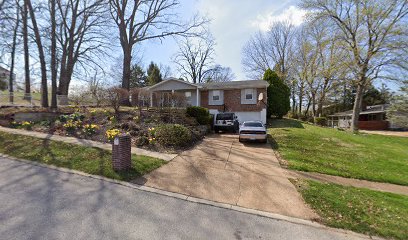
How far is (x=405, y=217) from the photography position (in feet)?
14.9

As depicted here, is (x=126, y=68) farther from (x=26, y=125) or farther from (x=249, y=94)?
(x=249, y=94)

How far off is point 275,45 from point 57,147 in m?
40.2

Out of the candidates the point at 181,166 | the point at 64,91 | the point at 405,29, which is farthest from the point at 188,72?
the point at 181,166

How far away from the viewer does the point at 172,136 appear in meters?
9.73

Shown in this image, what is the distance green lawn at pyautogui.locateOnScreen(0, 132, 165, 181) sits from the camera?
614 cm

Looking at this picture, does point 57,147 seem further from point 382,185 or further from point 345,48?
point 345,48

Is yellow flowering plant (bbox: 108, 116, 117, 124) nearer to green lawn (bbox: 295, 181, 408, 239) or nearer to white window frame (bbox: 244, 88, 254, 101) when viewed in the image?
green lawn (bbox: 295, 181, 408, 239)

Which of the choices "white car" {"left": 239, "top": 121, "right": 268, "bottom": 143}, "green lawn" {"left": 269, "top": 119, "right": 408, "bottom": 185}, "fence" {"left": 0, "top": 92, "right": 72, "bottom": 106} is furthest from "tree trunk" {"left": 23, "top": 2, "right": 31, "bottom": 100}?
"green lawn" {"left": 269, "top": 119, "right": 408, "bottom": 185}

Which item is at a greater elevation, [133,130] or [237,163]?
[133,130]

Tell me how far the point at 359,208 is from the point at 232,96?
1651cm

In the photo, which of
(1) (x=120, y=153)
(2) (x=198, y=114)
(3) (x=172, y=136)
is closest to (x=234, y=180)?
(1) (x=120, y=153)

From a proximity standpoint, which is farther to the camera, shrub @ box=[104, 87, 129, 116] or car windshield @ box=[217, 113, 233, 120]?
car windshield @ box=[217, 113, 233, 120]

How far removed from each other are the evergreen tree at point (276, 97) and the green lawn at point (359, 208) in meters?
17.6

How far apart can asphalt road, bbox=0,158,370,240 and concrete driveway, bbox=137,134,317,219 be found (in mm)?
585
